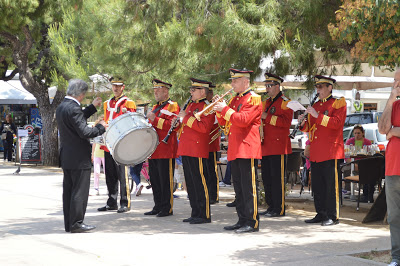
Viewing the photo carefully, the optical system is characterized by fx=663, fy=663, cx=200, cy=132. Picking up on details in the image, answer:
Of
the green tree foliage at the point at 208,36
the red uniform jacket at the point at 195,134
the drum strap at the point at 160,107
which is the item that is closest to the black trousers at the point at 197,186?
the red uniform jacket at the point at 195,134

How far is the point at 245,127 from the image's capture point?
8477 millimetres

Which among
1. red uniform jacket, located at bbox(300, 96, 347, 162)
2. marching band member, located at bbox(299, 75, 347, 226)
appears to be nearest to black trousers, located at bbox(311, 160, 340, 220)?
marching band member, located at bbox(299, 75, 347, 226)

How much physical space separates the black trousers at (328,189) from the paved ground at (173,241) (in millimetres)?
260

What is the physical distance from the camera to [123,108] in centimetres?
Result: 946

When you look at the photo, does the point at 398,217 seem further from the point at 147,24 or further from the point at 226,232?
the point at 147,24

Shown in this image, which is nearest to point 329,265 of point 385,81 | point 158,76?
point 158,76

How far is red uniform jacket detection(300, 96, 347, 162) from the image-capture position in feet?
29.1

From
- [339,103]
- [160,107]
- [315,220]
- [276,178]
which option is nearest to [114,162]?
[160,107]

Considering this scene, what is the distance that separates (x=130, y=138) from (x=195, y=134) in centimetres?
95

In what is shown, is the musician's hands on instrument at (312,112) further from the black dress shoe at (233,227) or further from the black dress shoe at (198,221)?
the black dress shoe at (198,221)

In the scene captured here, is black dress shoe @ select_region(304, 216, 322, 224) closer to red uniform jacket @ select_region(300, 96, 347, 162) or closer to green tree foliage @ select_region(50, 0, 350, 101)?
red uniform jacket @ select_region(300, 96, 347, 162)

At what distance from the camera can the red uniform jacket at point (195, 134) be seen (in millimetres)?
9109

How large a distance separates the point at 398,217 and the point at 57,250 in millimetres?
3572

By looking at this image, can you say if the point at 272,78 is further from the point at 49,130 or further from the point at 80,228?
the point at 49,130
